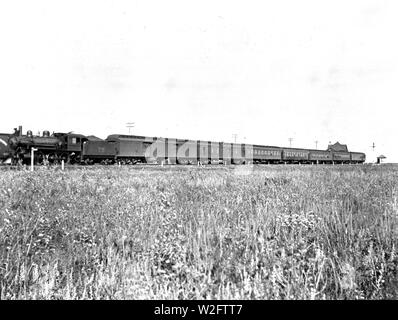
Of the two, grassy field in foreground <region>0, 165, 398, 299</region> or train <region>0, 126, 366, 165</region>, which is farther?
train <region>0, 126, 366, 165</region>

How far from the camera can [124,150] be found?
119 ft

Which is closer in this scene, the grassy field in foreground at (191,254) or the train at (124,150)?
the grassy field in foreground at (191,254)

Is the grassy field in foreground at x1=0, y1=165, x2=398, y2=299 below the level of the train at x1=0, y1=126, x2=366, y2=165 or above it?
below

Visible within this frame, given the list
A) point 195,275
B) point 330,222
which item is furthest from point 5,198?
point 330,222

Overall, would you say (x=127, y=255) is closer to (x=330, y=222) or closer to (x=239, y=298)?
(x=239, y=298)

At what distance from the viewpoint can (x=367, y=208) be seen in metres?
5.66

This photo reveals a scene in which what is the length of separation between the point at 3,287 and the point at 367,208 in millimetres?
5414

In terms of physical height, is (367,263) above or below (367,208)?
below

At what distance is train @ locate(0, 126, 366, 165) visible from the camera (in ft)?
92.4

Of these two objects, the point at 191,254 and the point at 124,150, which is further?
the point at 124,150

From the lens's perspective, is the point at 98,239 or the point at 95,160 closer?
the point at 98,239

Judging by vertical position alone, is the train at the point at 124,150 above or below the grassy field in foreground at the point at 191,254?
above

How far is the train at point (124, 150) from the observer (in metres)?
28.2

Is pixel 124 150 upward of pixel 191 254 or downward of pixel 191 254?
upward
